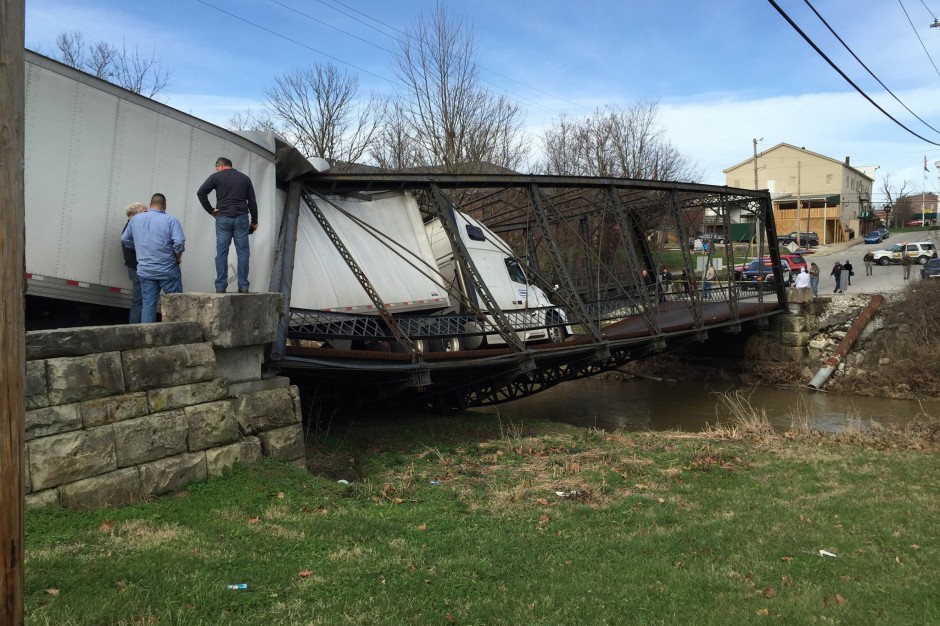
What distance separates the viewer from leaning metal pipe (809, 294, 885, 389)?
25.3 m

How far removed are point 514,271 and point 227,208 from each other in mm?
8919

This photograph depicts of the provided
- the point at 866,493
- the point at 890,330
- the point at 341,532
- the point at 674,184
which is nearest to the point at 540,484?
the point at 341,532

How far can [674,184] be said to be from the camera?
18875mm

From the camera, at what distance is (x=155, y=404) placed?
23.3 ft

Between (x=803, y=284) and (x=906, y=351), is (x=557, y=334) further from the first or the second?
(x=803, y=284)

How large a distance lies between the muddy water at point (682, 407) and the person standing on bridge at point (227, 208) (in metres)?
10.2

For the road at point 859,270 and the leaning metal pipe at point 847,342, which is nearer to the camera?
the leaning metal pipe at point 847,342

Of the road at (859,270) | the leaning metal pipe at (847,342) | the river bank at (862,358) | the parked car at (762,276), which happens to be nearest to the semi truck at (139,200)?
the river bank at (862,358)

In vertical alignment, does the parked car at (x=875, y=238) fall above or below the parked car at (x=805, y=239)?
above

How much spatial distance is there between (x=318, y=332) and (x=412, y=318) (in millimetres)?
2028

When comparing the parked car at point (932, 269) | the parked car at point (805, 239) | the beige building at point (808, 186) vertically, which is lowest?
the parked car at point (932, 269)

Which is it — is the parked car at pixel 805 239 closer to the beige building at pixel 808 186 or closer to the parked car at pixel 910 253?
the beige building at pixel 808 186

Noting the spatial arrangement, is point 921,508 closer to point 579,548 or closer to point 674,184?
point 579,548

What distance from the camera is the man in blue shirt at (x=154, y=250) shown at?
331 inches
